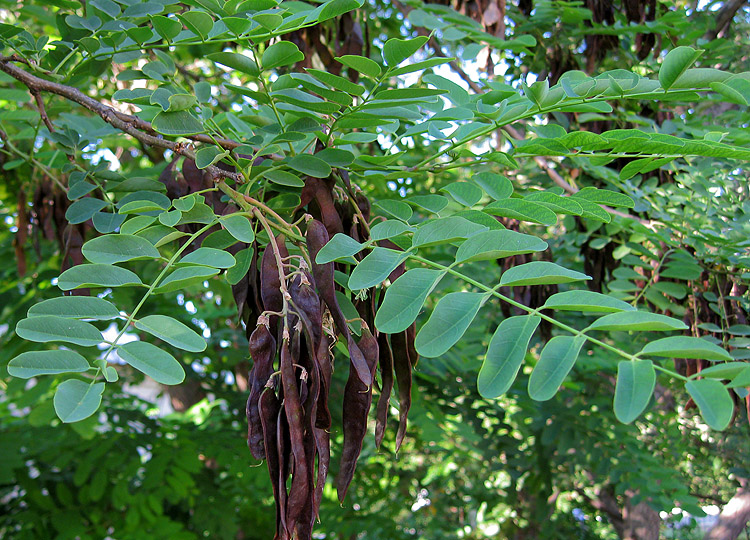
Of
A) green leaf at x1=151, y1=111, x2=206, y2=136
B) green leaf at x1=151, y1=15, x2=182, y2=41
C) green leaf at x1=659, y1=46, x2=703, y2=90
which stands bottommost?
green leaf at x1=151, y1=111, x2=206, y2=136

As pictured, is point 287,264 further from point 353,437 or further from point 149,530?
point 149,530

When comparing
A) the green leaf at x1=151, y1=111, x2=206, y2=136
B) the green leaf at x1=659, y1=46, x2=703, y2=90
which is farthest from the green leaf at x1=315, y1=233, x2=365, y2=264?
the green leaf at x1=659, y1=46, x2=703, y2=90

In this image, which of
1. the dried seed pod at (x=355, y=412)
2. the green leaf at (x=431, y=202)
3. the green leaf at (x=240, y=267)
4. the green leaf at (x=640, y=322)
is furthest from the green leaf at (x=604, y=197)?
the green leaf at (x=240, y=267)

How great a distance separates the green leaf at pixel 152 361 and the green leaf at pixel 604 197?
729 millimetres

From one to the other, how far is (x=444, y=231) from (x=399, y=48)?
1.07 ft

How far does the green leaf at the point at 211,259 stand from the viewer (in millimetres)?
844

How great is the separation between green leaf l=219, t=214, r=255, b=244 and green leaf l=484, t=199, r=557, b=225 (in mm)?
370

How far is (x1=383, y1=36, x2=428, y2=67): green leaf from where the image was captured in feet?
3.10

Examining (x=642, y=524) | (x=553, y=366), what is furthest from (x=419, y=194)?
(x=642, y=524)

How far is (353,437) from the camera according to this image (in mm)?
871

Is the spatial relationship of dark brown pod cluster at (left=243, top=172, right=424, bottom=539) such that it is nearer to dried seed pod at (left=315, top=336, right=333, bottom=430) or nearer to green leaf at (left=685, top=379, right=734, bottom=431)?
dried seed pod at (left=315, top=336, right=333, bottom=430)

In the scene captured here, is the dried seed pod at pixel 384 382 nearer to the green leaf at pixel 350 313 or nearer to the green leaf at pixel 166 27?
the green leaf at pixel 350 313

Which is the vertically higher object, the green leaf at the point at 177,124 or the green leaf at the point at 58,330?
the green leaf at the point at 177,124

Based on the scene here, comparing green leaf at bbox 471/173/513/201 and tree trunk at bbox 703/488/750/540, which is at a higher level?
green leaf at bbox 471/173/513/201
